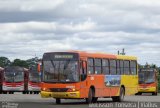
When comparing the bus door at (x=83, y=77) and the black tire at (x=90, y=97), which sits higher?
the bus door at (x=83, y=77)

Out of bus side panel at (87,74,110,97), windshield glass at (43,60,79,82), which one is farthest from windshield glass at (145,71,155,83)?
windshield glass at (43,60,79,82)

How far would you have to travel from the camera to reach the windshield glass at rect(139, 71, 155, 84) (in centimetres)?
5669

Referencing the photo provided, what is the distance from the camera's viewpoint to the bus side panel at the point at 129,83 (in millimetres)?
Answer: 36406

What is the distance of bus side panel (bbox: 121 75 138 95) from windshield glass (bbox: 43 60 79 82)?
6.14m

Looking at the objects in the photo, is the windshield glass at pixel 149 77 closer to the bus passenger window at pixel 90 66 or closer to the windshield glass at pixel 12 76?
the windshield glass at pixel 12 76

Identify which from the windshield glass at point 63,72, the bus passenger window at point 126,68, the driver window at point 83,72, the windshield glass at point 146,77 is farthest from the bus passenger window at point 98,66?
the windshield glass at point 146,77

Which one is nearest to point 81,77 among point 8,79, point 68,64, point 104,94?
point 68,64

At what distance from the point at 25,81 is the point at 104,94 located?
30542 mm

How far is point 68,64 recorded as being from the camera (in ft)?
101

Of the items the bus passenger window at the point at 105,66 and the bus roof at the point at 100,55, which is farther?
the bus passenger window at the point at 105,66

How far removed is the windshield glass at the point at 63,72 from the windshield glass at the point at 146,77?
26.8 metres

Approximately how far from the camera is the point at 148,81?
186 feet

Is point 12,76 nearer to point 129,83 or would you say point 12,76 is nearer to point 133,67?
point 133,67

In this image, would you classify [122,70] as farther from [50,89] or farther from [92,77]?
[50,89]
